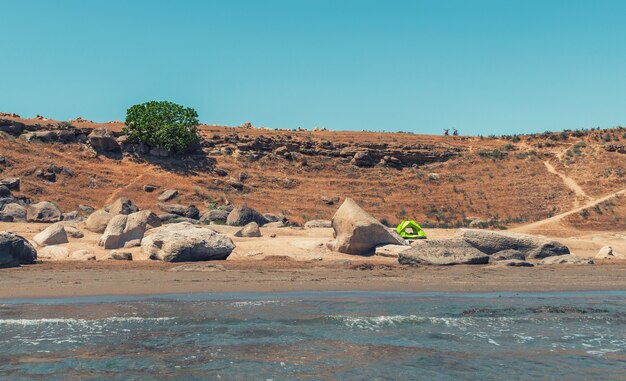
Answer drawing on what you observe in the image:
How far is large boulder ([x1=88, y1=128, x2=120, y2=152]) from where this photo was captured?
159ft

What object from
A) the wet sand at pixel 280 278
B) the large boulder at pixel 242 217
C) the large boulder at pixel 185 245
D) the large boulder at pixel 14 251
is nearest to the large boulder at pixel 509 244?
the wet sand at pixel 280 278

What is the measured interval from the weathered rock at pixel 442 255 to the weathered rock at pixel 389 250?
0.83m

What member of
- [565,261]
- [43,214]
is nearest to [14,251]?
[43,214]

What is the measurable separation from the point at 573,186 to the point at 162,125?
32.9 meters

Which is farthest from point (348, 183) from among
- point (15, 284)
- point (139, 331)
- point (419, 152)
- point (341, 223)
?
point (139, 331)

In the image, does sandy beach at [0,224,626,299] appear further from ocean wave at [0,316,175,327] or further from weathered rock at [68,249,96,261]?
ocean wave at [0,316,175,327]

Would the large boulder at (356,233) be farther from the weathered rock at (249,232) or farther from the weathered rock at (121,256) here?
the weathered rock at (121,256)

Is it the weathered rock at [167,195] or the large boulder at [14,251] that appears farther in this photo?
the weathered rock at [167,195]

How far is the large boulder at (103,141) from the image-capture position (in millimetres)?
48344

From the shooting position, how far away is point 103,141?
159 ft

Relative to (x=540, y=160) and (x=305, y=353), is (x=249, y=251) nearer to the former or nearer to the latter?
(x=305, y=353)

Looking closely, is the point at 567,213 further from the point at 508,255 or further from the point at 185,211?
the point at 185,211

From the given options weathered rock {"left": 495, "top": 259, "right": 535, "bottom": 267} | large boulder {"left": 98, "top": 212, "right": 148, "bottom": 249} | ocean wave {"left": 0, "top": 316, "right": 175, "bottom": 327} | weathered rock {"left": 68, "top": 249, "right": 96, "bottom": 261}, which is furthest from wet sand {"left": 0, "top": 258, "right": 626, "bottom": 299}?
ocean wave {"left": 0, "top": 316, "right": 175, "bottom": 327}

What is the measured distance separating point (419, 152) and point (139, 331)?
47959 millimetres
